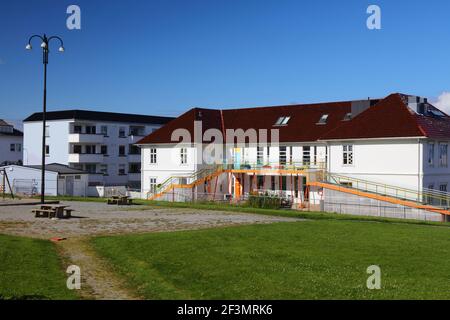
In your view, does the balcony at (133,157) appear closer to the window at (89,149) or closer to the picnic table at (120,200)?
the window at (89,149)

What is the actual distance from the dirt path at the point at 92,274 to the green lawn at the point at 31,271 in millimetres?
378

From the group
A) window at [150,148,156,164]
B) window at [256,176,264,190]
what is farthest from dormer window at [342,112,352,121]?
window at [150,148,156,164]

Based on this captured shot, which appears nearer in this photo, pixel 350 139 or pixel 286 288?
pixel 286 288

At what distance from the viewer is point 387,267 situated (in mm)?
14836

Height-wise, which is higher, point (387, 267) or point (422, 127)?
point (422, 127)

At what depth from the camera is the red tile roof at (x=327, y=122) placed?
40406 mm

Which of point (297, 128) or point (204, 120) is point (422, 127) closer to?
point (297, 128)

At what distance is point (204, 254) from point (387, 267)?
5153mm

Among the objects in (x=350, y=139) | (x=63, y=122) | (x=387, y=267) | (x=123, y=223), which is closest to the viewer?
(x=387, y=267)

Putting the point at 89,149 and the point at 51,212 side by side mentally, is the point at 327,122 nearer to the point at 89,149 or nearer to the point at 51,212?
the point at 51,212

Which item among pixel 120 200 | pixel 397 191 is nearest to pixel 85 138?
pixel 120 200

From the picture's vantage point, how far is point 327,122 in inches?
1903

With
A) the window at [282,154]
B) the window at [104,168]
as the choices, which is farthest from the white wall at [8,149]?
the window at [282,154]
